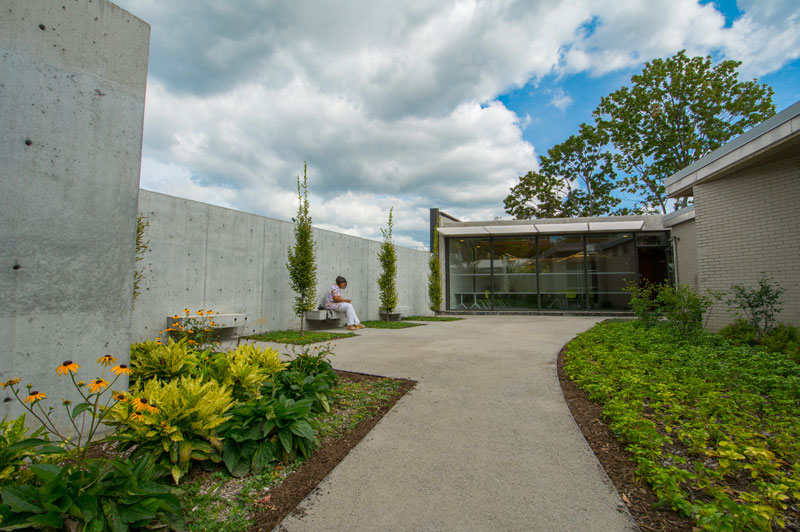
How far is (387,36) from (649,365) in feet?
20.3

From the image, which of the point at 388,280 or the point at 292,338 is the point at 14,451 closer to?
the point at 292,338

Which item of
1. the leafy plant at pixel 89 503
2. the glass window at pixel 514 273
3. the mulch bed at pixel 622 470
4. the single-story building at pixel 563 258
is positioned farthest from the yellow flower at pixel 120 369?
the glass window at pixel 514 273

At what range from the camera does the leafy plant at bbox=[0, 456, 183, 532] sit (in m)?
1.27

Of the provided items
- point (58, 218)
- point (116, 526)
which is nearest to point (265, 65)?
point (58, 218)

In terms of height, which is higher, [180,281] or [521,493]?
[180,281]

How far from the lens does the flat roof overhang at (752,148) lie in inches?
195

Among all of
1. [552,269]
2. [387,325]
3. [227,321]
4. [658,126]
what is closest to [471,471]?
[227,321]

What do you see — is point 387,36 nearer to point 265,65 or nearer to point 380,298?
point 265,65

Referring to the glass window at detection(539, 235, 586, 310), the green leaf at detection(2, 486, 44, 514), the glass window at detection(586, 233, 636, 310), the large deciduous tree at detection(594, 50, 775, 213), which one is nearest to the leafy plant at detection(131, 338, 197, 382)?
the green leaf at detection(2, 486, 44, 514)

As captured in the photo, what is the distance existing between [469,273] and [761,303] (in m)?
9.87

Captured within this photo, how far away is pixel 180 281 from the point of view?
19.0ft

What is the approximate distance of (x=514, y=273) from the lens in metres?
14.5

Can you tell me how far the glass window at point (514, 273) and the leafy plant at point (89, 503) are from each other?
544 inches

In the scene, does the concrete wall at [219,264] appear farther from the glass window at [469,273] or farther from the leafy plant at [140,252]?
the glass window at [469,273]
